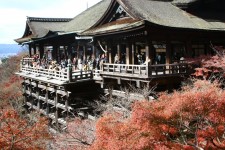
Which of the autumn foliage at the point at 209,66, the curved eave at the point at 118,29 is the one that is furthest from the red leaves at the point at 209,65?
the curved eave at the point at 118,29

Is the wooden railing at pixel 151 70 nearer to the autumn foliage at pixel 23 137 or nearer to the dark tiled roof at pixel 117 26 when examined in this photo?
the dark tiled roof at pixel 117 26

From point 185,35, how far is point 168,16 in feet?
5.35

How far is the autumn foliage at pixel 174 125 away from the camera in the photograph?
11695mm

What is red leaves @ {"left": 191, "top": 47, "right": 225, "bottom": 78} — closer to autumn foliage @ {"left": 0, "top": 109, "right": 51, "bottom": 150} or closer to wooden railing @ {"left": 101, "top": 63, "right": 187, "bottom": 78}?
wooden railing @ {"left": 101, "top": 63, "right": 187, "bottom": 78}

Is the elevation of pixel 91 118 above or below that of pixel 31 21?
below

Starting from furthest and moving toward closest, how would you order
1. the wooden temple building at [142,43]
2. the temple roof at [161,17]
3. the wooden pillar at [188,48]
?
the wooden pillar at [188,48]
the temple roof at [161,17]
the wooden temple building at [142,43]

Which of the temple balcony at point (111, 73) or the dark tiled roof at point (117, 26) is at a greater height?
the dark tiled roof at point (117, 26)

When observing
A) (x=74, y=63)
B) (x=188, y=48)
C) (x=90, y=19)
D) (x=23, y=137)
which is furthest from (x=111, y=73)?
(x=90, y=19)

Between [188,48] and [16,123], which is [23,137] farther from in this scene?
[188,48]

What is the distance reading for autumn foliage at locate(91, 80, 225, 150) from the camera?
38.4 feet

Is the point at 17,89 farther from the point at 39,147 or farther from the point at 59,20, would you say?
the point at 39,147

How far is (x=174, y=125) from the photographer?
12.5 meters

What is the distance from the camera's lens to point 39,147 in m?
17.1

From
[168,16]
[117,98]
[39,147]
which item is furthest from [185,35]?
[39,147]
